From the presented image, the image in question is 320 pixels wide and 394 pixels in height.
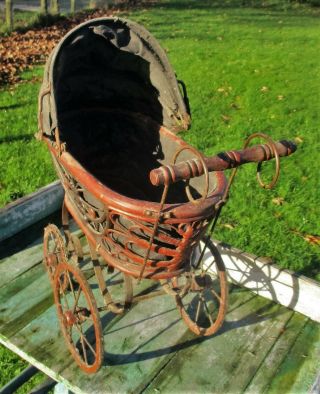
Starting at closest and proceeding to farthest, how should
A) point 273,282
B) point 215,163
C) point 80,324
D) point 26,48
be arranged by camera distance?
A: 1. point 215,163
2. point 80,324
3. point 273,282
4. point 26,48

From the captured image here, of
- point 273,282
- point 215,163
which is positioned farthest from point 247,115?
point 215,163

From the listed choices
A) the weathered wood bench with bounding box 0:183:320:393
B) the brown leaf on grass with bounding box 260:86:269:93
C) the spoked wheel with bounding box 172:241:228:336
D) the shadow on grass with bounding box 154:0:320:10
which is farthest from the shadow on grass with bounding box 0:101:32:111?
the shadow on grass with bounding box 154:0:320:10

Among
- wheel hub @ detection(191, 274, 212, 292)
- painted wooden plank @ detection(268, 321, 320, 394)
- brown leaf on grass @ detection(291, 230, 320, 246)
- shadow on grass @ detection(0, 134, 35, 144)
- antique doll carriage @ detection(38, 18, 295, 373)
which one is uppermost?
antique doll carriage @ detection(38, 18, 295, 373)

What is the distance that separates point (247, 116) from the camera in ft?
21.7

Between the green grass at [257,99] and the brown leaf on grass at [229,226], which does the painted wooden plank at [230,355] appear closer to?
the green grass at [257,99]

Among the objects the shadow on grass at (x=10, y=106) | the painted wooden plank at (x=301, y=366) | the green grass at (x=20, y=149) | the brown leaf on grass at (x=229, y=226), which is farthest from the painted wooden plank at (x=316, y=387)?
the shadow on grass at (x=10, y=106)

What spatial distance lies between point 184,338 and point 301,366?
2.36ft

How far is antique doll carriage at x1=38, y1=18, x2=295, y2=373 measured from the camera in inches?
89.4

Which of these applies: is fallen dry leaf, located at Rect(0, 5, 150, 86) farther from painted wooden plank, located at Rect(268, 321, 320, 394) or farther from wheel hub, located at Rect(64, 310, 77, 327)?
painted wooden plank, located at Rect(268, 321, 320, 394)

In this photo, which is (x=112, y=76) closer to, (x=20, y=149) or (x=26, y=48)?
(x=20, y=149)

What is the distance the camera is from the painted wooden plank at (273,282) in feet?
10.4

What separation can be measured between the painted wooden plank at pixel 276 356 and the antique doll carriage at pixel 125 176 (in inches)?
14.3

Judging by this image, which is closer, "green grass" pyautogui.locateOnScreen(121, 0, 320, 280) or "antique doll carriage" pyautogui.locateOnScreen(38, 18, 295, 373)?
"antique doll carriage" pyautogui.locateOnScreen(38, 18, 295, 373)

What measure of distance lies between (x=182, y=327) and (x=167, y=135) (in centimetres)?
125
